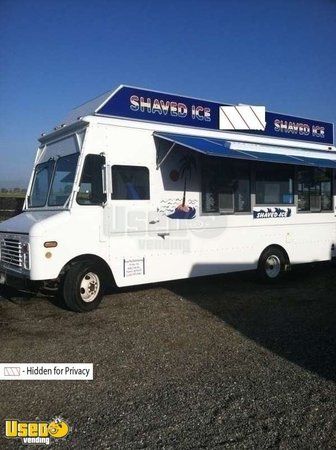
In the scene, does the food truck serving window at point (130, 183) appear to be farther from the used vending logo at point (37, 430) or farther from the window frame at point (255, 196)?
the used vending logo at point (37, 430)

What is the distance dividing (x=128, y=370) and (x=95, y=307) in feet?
7.84

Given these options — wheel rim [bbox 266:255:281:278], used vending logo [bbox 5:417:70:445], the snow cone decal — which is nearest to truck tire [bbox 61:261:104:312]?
the snow cone decal

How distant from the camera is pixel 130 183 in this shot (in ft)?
24.4

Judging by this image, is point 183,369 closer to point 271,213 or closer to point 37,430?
point 37,430

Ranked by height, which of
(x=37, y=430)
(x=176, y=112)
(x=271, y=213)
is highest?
(x=176, y=112)

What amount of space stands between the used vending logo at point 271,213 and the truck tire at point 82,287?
3598 mm

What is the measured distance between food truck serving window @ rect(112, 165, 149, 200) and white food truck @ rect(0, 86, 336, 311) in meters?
0.02

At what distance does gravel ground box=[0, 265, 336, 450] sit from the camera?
3.54 meters

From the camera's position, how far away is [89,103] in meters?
7.85

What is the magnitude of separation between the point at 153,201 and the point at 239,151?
1726 millimetres

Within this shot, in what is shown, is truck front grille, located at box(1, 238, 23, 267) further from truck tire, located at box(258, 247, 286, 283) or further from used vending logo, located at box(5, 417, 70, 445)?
truck tire, located at box(258, 247, 286, 283)

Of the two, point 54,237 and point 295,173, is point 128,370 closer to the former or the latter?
point 54,237

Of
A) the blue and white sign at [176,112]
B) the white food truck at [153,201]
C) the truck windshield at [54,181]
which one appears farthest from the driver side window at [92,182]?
the blue and white sign at [176,112]

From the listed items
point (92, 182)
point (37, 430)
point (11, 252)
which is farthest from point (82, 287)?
point (37, 430)
